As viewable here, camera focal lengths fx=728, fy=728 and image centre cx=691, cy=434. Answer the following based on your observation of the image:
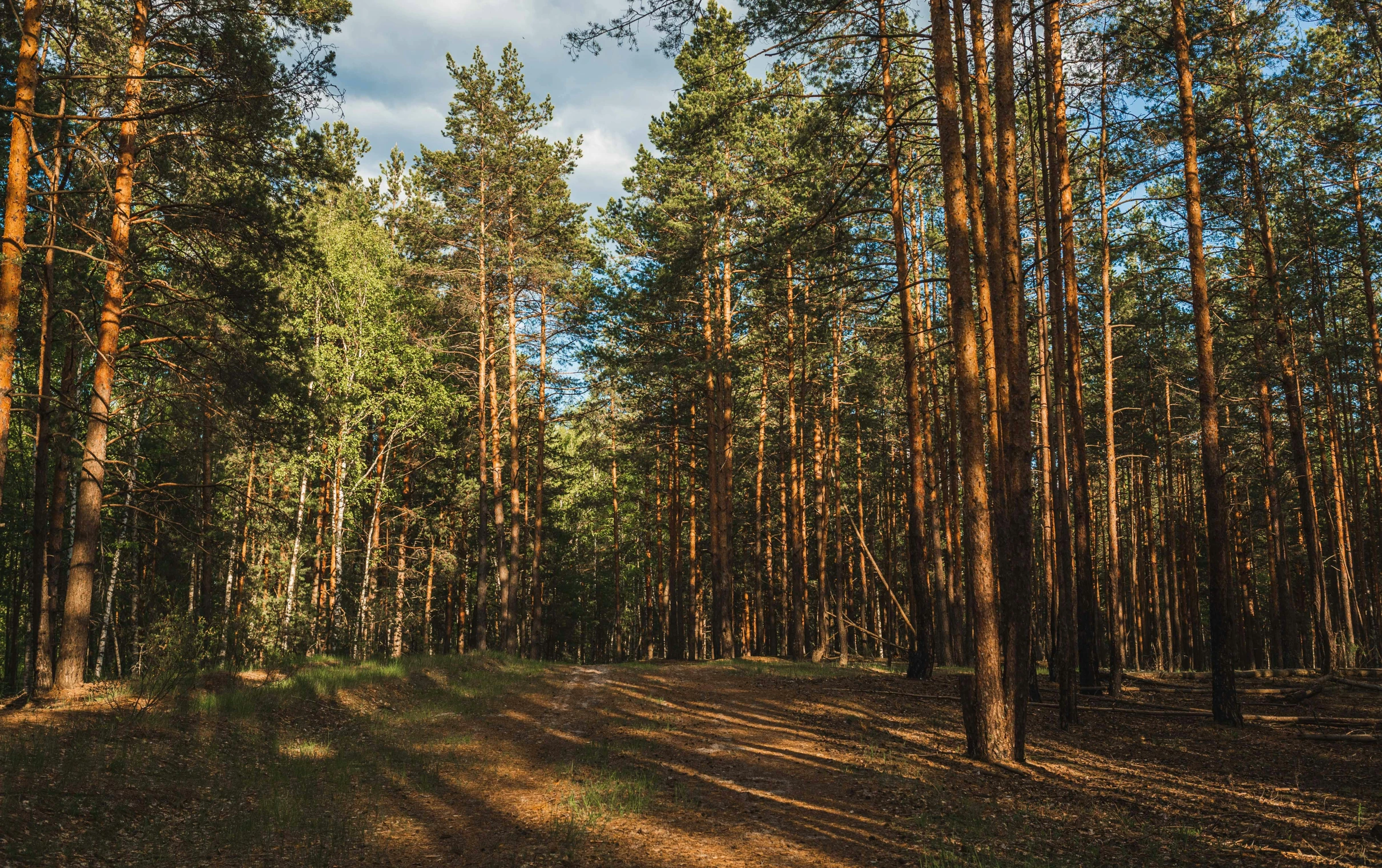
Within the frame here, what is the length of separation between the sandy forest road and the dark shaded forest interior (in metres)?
0.08

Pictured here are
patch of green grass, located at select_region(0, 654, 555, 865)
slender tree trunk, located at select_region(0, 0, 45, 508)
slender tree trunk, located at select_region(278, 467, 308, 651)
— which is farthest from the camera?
slender tree trunk, located at select_region(278, 467, 308, 651)

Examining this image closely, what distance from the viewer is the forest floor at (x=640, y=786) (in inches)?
234

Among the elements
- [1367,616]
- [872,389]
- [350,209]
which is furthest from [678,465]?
[1367,616]

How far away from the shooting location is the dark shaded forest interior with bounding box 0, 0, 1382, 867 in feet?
24.6

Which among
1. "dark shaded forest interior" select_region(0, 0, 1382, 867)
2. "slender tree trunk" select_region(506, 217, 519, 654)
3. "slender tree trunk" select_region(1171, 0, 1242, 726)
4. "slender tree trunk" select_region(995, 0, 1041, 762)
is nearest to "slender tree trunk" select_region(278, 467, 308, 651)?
"dark shaded forest interior" select_region(0, 0, 1382, 867)

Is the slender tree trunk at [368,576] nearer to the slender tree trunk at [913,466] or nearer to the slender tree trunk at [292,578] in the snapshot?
the slender tree trunk at [292,578]

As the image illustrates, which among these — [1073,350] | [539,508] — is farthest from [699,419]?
[1073,350]

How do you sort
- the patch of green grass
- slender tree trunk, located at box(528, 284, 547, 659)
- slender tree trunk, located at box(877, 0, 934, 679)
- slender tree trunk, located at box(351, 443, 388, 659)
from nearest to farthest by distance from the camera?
the patch of green grass → slender tree trunk, located at box(877, 0, 934, 679) → slender tree trunk, located at box(351, 443, 388, 659) → slender tree trunk, located at box(528, 284, 547, 659)

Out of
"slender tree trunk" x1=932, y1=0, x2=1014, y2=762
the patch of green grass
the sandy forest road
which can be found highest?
"slender tree trunk" x1=932, y1=0, x2=1014, y2=762

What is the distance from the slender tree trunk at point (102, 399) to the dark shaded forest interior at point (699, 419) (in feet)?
0.26

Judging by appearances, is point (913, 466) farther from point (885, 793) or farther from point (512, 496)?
point (512, 496)

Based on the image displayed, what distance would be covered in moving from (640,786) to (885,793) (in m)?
2.60

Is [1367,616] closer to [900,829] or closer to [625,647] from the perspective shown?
[900,829]

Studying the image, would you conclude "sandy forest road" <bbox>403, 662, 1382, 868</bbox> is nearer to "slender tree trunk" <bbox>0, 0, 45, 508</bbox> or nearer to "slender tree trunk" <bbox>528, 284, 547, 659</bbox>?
"slender tree trunk" <bbox>0, 0, 45, 508</bbox>
